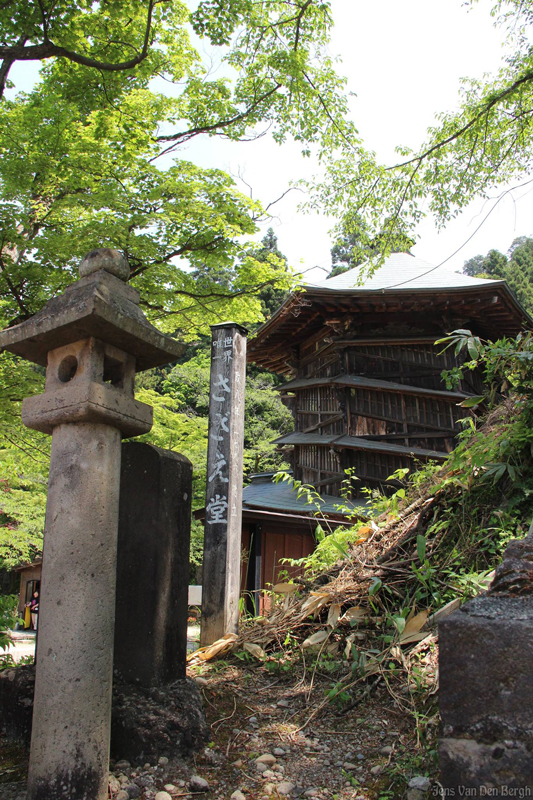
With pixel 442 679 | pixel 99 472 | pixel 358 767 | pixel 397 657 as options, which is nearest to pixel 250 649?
pixel 397 657

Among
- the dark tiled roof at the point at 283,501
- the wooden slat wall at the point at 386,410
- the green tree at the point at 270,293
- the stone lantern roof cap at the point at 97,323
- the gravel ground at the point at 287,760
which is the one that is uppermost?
the green tree at the point at 270,293

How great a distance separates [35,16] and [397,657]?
23.2 ft

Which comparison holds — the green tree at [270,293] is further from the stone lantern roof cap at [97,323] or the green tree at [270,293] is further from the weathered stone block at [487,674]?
the weathered stone block at [487,674]

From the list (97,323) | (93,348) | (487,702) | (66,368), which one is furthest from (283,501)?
(487,702)

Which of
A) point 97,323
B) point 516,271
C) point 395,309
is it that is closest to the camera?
point 97,323

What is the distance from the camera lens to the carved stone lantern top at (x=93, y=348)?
2600 mm

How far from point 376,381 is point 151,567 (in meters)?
8.50

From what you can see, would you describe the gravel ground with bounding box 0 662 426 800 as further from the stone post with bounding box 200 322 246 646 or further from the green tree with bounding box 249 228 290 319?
the green tree with bounding box 249 228 290 319

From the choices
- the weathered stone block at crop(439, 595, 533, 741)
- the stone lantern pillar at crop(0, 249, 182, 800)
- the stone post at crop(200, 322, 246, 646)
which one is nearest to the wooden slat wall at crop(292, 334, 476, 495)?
the stone post at crop(200, 322, 246, 646)

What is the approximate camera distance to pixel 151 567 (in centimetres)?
301

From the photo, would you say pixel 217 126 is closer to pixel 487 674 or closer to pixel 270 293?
pixel 487 674

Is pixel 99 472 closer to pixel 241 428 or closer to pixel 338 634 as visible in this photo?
pixel 338 634

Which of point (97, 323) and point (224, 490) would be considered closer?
point (97, 323)

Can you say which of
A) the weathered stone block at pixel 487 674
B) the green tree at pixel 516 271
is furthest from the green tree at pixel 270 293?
the green tree at pixel 516 271
